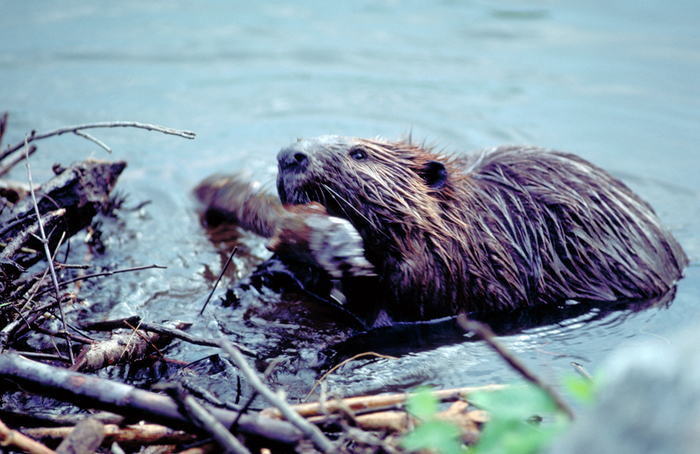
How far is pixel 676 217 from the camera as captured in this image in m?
4.38

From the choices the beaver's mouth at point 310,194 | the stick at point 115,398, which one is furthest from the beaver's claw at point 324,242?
the stick at point 115,398

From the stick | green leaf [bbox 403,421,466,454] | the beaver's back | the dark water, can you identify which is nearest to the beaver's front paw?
the dark water

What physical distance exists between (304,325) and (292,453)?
130 centimetres

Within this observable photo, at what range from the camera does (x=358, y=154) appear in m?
2.66

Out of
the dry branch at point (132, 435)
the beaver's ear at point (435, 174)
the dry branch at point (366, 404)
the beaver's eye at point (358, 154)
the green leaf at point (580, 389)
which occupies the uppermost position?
the beaver's eye at point (358, 154)

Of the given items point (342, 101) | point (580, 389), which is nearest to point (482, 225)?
point (580, 389)

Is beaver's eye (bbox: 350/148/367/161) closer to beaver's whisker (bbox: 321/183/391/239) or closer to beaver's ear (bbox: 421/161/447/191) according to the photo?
beaver's whisker (bbox: 321/183/391/239)

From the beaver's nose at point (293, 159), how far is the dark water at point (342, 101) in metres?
0.64

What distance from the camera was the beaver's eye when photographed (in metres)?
2.66

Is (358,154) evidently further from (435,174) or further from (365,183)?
(435,174)

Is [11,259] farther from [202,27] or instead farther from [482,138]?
[202,27]

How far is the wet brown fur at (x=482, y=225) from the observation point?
2.61m

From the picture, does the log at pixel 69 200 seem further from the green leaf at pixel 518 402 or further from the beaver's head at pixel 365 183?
the green leaf at pixel 518 402

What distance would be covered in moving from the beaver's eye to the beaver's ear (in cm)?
31
